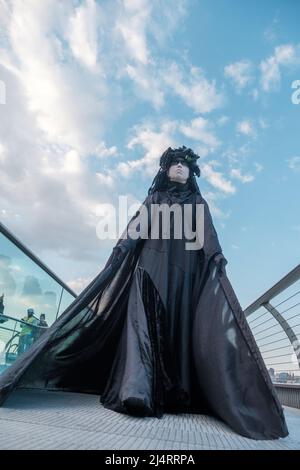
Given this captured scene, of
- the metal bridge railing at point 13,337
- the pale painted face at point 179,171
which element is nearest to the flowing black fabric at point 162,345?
the pale painted face at point 179,171

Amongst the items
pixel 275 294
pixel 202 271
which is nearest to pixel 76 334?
pixel 202 271

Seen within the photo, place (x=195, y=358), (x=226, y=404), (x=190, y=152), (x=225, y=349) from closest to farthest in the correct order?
(x=226, y=404), (x=225, y=349), (x=195, y=358), (x=190, y=152)

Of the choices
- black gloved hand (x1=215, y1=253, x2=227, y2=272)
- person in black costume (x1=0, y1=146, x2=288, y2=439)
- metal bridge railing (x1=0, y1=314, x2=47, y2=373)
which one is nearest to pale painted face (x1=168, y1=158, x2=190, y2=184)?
person in black costume (x1=0, y1=146, x2=288, y2=439)

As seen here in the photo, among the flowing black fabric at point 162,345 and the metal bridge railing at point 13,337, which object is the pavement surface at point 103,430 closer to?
the flowing black fabric at point 162,345

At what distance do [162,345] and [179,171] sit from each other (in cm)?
174

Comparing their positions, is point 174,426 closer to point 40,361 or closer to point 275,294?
point 40,361

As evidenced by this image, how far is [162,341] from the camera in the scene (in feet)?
7.45

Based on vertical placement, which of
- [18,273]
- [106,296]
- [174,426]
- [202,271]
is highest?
[18,273]

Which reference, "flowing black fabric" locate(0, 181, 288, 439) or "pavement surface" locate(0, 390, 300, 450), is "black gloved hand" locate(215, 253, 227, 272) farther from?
"pavement surface" locate(0, 390, 300, 450)

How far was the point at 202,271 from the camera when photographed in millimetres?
2580

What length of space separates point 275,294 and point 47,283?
3.48m

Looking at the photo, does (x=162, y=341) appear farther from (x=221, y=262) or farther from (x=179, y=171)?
(x=179, y=171)

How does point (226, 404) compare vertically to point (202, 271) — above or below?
below

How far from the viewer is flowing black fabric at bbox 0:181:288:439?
1799 mm
